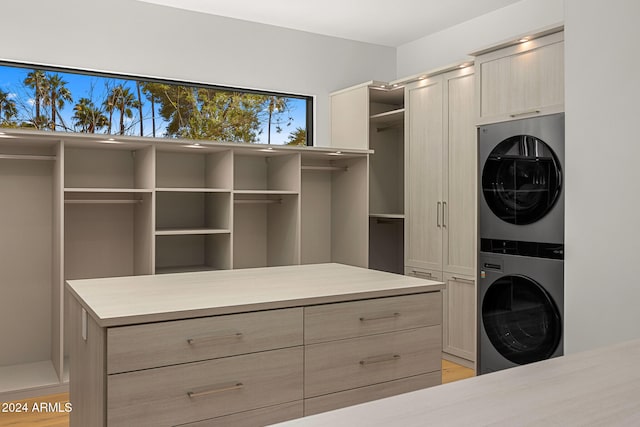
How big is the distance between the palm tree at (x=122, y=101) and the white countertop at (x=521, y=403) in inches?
153

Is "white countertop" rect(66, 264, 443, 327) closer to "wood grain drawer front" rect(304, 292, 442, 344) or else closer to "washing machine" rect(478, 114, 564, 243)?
"wood grain drawer front" rect(304, 292, 442, 344)

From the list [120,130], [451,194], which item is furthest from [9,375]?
[451,194]

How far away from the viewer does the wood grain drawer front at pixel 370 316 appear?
2057mm

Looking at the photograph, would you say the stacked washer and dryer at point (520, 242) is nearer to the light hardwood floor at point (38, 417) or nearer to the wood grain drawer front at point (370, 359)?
the wood grain drawer front at point (370, 359)

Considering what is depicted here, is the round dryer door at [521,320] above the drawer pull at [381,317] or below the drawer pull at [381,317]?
below

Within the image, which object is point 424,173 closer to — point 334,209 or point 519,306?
point 334,209

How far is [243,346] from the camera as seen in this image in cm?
190

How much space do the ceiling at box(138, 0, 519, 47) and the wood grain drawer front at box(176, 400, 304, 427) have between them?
3.29 m

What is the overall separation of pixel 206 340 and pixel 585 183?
78.5 inches

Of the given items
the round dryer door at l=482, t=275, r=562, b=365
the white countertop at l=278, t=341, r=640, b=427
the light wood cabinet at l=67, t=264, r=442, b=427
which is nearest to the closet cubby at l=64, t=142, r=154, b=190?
the light wood cabinet at l=67, t=264, r=442, b=427

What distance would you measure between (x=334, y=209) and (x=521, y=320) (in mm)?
2115

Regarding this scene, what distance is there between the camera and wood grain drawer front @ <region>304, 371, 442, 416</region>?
205 cm

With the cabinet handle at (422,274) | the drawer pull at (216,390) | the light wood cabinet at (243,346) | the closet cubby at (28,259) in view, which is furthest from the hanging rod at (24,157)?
the cabinet handle at (422,274)

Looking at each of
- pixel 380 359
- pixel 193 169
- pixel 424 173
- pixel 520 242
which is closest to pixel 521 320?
pixel 520 242
